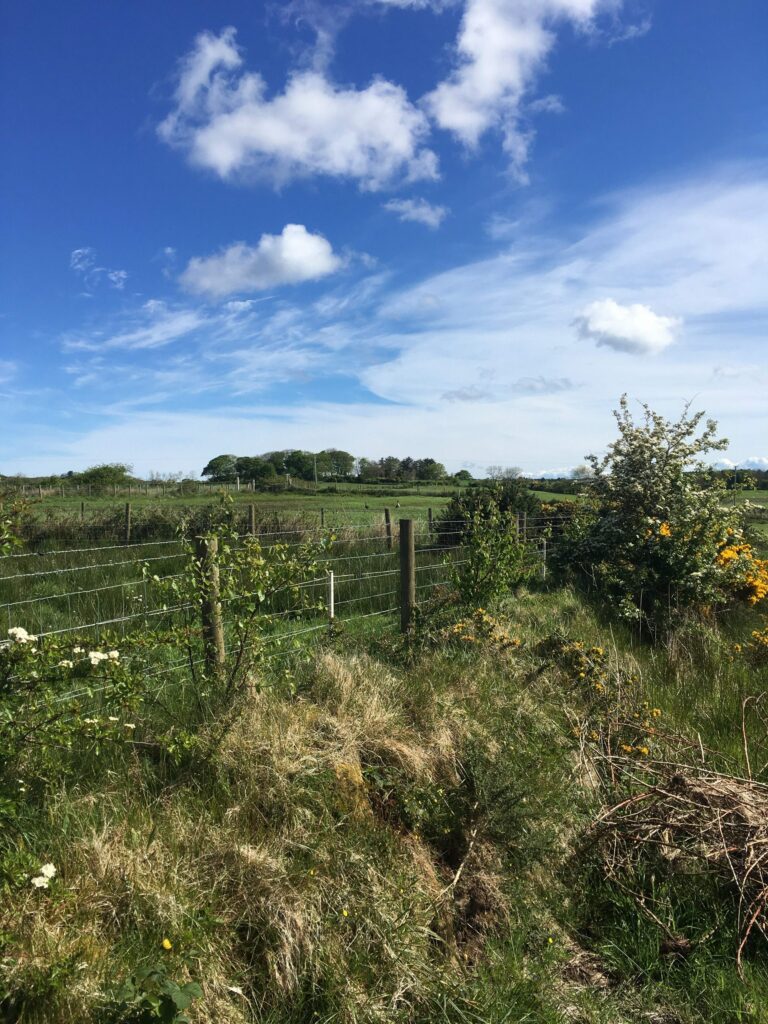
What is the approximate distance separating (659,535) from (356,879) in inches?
287

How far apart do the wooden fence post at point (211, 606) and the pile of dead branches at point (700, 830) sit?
8.10 ft

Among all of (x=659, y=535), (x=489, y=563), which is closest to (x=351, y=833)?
(x=489, y=563)

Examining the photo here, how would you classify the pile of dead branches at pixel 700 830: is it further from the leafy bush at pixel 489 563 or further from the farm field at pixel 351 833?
the leafy bush at pixel 489 563

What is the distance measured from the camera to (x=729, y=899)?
359cm

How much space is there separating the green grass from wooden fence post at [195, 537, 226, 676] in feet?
0.94

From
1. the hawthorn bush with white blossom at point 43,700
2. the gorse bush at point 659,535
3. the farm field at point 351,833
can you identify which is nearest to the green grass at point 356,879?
the farm field at point 351,833

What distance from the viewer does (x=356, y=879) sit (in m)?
3.11

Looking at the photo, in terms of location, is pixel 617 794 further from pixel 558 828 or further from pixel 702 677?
pixel 702 677

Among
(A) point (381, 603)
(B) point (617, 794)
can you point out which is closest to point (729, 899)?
(B) point (617, 794)

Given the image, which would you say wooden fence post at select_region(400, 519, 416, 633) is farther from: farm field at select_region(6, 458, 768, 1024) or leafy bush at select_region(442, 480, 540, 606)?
farm field at select_region(6, 458, 768, 1024)

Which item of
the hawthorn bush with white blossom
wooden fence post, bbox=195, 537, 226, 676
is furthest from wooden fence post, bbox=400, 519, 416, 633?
the hawthorn bush with white blossom

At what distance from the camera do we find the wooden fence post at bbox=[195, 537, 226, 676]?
13.2 ft

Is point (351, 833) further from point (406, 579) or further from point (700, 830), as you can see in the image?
point (406, 579)

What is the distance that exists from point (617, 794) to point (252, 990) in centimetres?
251
